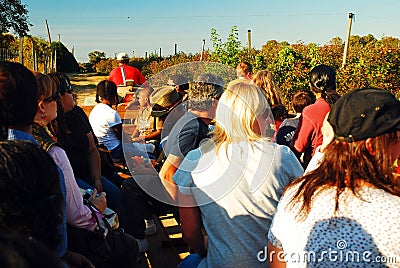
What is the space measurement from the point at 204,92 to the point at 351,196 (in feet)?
4.74

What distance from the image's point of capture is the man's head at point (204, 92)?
259cm

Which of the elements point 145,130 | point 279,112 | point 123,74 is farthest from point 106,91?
point 123,74

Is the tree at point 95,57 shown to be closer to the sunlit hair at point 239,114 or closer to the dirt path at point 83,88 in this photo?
the dirt path at point 83,88

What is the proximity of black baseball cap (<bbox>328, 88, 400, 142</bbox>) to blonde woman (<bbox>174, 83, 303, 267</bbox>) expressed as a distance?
0.44m

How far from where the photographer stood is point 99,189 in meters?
2.92

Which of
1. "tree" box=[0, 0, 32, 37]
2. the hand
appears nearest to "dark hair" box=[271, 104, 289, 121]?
the hand

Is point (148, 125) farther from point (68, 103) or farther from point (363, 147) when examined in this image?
point (363, 147)

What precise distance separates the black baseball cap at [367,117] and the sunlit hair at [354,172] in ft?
0.10

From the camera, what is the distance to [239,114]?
184 centimetres

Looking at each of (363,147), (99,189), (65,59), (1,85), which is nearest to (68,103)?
(99,189)

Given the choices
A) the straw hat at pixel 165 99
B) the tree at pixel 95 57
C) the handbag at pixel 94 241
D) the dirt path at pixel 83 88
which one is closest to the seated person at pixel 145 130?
the straw hat at pixel 165 99

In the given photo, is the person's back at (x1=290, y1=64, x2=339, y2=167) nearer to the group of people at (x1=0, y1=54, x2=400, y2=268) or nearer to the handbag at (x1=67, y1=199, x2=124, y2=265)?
the group of people at (x1=0, y1=54, x2=400, y2=268)

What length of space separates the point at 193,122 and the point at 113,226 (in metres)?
0.83

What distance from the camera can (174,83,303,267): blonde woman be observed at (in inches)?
70.0
